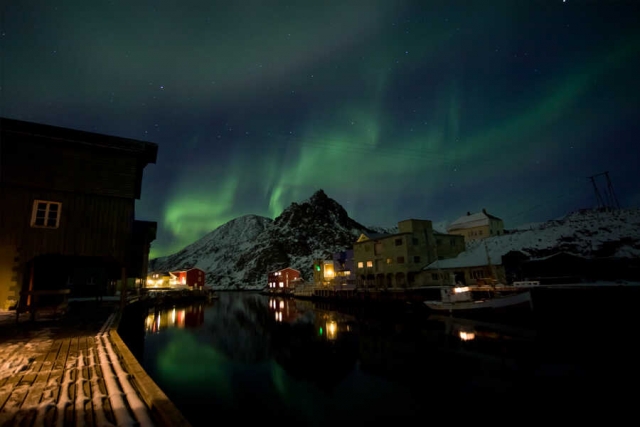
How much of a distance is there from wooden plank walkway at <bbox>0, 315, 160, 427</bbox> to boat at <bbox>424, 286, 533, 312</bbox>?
3114cm

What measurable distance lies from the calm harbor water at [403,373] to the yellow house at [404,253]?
72.5 feet

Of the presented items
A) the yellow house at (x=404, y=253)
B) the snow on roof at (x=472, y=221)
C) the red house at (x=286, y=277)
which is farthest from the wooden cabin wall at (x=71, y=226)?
the snow on roof at (x=472, y=221)

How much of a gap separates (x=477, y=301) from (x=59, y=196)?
120ft

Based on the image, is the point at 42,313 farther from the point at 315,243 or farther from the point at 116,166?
the point at 315,243

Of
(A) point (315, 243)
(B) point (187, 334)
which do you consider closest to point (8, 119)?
(B) point (187, 334)

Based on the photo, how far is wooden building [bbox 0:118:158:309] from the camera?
17.5 metres

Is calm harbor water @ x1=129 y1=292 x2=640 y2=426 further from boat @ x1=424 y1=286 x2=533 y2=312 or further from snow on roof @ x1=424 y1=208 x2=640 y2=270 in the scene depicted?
snow on roof @ x1=424 y1=208 x2=640 y2=270

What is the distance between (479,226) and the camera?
77188 millimetres

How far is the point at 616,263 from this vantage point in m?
30.3

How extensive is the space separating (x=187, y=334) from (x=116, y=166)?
1558cm

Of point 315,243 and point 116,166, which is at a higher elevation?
point 315,243

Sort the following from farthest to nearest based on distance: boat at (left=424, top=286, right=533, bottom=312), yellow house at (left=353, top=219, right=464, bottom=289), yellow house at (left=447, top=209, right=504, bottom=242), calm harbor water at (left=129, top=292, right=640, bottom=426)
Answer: yellow house at (left=447, top=209, right=504, bottom=242), yellow house at (left=353, top=219, right=464, bottom=289), boat at (left=424, top=286, right=533, bottom=312), calm harbor water at (left=129, top=292, right=640, bottom=426)

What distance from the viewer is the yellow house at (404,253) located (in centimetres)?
4862

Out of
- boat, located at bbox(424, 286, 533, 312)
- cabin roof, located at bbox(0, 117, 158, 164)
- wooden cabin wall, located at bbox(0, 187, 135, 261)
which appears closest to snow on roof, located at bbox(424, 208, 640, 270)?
boat, located at bbox(424, 286, 533, 312)
